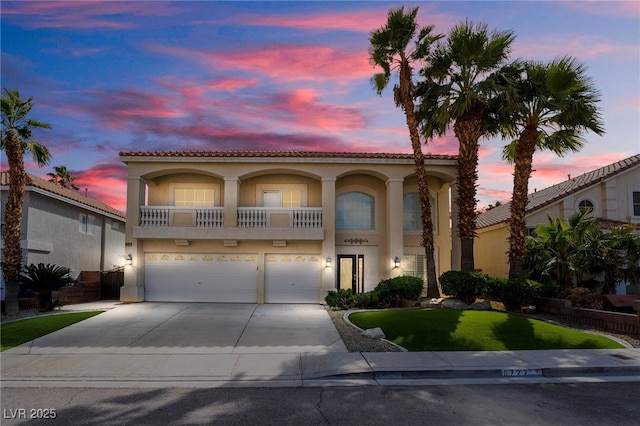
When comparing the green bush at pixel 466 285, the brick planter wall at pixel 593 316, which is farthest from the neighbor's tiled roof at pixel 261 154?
the brick planter wall at pixel 593 316

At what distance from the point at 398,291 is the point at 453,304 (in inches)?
81.6

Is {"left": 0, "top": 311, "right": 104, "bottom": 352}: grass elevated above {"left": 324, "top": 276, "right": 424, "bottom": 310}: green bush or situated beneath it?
situated beneath

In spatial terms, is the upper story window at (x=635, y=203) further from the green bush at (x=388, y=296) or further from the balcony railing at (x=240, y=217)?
the balcony railing at (x=240, y=217)

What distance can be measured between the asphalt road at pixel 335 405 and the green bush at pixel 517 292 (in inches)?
310

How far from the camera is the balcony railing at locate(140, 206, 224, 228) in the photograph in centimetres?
1986

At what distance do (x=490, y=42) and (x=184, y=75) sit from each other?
11.9 m

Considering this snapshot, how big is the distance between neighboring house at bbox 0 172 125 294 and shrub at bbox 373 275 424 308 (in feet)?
38.4

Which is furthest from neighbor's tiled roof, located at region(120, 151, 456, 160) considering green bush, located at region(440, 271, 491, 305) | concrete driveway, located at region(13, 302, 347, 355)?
concrete driveway, located at region(13, 302, 347, 355)

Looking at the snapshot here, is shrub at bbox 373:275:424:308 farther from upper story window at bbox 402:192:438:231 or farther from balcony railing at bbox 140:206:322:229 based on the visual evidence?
balcony railing at bbox 140:206:322:229

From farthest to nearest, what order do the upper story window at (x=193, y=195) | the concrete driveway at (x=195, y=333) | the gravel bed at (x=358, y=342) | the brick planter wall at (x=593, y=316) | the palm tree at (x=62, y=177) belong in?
1. the palm tree at (x=62, y=177)
2. the upper story window at (x=193, y=195)
3. the brick planter wall at (x=593, y=316)
4. the concrete driveway at (x=195, y=333)
5. the gravel bed at (x=358, y=342)

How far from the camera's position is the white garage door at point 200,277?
19891 mm

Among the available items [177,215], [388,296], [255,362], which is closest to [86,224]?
[177,215]

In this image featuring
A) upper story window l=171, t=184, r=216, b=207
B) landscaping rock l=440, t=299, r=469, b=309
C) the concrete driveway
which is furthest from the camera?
upper story window l=171, t=184, r=216, b=207

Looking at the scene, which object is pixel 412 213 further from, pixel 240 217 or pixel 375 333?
pixel 375 333
